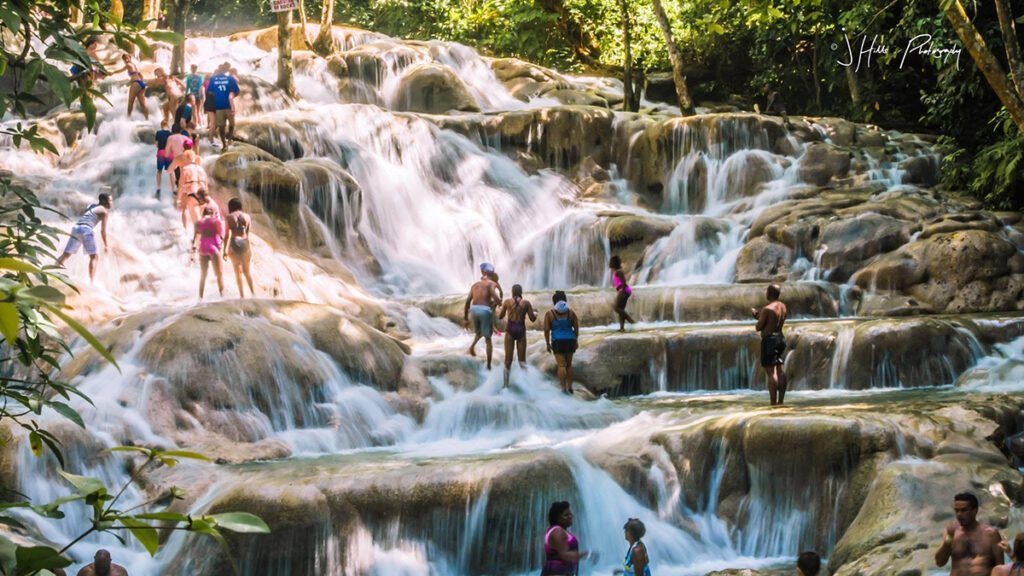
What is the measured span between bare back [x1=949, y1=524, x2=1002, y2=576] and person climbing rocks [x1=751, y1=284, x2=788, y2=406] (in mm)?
5009

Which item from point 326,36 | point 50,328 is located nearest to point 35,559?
point 50,328

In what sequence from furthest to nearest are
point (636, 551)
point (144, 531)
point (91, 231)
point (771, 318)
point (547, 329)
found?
point (91, 231) → point (547, 329) → point (771, 318) → point (636, 551) → point (144, 531)

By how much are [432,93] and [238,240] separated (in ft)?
43.9

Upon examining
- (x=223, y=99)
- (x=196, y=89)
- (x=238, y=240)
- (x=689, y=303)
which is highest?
(x=196, y=89)

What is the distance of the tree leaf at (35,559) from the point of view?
5.63ft

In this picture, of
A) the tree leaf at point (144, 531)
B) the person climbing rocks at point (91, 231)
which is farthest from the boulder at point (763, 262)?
the tree leaf at point (144, 531)

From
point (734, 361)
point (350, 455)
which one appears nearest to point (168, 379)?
point (350, 455)

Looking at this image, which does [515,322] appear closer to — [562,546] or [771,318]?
[771,318]

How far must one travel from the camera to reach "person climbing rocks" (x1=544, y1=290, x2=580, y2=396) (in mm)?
14930

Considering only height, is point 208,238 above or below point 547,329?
above

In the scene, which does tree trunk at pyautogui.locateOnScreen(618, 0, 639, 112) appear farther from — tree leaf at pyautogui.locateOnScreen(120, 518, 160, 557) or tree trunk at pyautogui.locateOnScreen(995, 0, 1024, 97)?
tree leaf at pyautogui.locateOnScreen(120, 518, 160, 557)

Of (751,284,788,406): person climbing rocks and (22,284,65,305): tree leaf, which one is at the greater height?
(22,284,65,305): tree leaf

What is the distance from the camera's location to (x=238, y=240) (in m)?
16.5

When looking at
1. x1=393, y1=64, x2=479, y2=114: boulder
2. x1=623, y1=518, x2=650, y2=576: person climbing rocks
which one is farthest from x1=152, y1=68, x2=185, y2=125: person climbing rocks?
x1=623, y1=518, x2=650, y2=576: person climbing rocks
